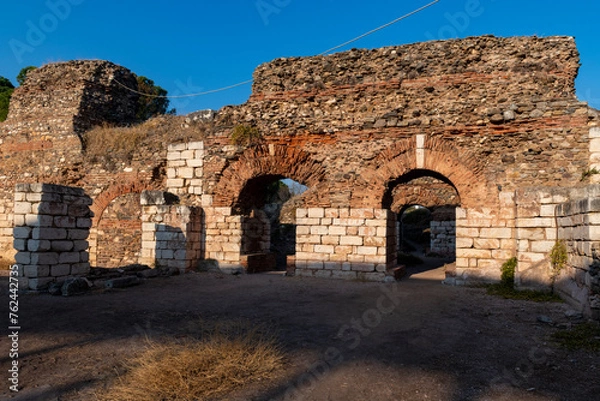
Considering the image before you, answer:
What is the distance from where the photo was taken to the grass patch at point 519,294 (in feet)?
22.3

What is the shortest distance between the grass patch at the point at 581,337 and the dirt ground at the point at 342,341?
0.15 meters

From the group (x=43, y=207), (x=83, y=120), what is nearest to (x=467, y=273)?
(x=43, y=207)

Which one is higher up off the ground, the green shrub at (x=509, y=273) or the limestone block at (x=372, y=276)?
the green shrub at (x=509, y=273)

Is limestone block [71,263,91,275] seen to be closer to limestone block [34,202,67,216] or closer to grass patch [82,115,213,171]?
limestone block [34,202,67,216]

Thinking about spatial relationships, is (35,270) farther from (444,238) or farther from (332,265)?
(444,238)

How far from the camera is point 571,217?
636 cm

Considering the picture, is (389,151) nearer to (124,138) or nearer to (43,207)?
(43,207)

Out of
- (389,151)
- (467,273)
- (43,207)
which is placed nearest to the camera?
(43,207)

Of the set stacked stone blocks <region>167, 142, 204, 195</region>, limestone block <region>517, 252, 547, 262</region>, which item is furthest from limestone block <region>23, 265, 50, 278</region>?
limestone block <region>517, 252, 547, 262</region>

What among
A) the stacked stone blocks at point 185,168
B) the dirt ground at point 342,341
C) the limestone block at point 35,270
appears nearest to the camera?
the dirt ground at point 342,341

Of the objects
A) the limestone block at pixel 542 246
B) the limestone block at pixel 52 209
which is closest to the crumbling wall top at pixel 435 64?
the limestone block at pixel 542 246

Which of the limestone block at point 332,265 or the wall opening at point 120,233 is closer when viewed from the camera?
the limestone block at point 332,265

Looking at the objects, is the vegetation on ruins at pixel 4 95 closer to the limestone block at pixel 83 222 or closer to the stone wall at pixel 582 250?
the limestone block at pixel 83 222

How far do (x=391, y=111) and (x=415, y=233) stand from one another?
14.5 m
